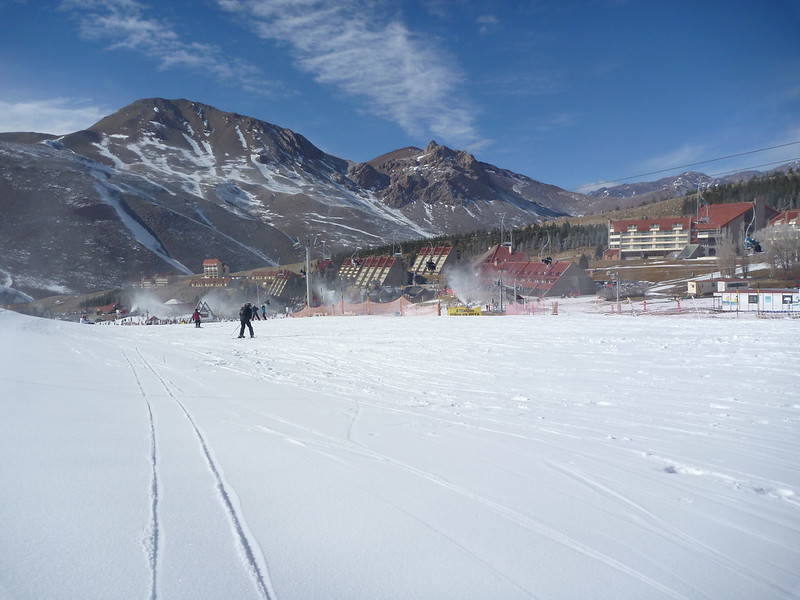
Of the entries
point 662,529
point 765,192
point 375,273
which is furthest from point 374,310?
point 765,192

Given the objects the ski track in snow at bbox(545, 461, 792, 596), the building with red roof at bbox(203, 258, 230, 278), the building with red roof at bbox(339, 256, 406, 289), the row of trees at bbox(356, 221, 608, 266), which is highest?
the row of trees at bbox(356, 221, 608, 266)

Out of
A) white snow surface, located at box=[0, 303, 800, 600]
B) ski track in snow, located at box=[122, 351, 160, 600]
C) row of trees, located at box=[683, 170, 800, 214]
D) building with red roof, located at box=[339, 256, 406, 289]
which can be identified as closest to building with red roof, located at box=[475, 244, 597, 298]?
building with red roof, located at box=[339, 256, 406, 289]

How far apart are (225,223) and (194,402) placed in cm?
19612

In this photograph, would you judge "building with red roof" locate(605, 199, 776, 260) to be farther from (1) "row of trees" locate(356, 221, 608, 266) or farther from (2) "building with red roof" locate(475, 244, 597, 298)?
(2) "building with red roof" locate(475, 244, 597, 298)

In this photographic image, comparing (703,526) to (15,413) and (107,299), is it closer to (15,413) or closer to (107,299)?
(15,413)

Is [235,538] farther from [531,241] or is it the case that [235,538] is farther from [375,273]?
[531,241]

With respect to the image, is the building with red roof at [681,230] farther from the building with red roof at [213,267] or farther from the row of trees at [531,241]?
the building with red roof at [213,267]

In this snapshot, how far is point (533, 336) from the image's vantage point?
51.4 feet

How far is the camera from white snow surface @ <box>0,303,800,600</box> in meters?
2.62

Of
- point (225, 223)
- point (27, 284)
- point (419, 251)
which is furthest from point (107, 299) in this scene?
point (225, 223)

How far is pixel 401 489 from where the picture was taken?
373cm

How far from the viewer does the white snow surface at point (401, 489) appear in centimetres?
262

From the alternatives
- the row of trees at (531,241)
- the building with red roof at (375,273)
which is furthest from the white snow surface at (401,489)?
the row of trees at (531,241)

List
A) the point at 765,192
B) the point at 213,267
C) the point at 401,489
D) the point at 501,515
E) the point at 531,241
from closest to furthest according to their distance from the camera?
the point at 501,515
the point at 401,489
the point at 531,241
the point at 765,192
the point at 213,267
